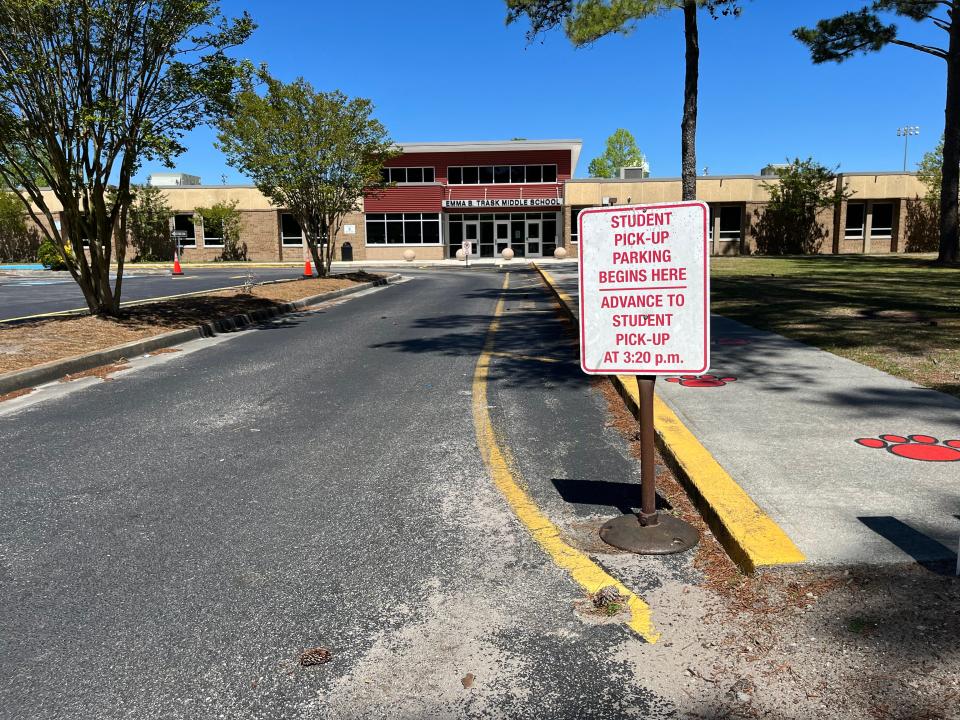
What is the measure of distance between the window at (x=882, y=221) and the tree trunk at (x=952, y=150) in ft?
69.7

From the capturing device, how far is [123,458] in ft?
16.5

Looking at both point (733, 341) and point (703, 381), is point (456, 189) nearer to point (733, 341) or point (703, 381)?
point (733, 341)

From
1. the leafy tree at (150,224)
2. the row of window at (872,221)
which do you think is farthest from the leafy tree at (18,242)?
the row of window at (872,221)

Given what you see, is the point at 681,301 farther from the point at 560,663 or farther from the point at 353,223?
the point at 353,223

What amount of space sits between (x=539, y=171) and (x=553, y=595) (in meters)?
44.1

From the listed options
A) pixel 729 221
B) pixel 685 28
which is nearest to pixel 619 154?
pixel 729 221

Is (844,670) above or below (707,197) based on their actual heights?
below

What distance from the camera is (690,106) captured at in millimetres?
18781

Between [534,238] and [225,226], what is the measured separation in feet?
61.7

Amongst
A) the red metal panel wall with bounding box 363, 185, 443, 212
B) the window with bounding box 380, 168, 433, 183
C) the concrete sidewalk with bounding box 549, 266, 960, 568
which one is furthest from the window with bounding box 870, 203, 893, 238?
the concrete sidewalk with bounding box 549, 266, 960, 568

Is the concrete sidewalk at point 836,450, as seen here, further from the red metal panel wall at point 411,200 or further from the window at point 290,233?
the window at point 290,233

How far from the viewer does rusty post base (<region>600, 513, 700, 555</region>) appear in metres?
3.38

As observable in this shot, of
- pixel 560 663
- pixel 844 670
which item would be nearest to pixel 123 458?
pixel 560 663

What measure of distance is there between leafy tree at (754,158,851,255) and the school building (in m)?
0.54
